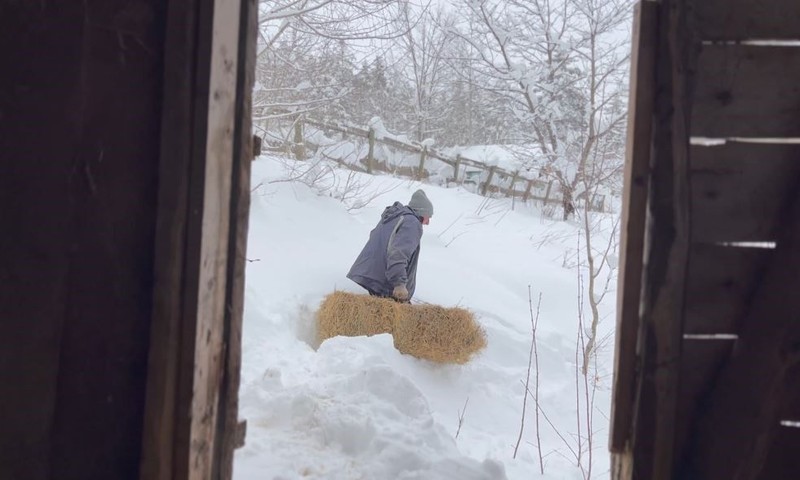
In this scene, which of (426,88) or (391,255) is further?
(426,88)

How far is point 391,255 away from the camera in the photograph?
6.48 m

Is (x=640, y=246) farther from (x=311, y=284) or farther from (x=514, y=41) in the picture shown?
(x=514, y=41)

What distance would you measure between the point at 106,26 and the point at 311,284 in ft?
19.6

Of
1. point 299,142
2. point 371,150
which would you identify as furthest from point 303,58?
point 371,150

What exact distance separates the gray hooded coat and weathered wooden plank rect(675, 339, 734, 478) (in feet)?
15.6

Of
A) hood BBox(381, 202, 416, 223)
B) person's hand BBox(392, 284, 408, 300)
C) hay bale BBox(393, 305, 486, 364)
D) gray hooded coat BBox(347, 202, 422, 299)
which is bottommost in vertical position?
hay bale BBox(393, 305, 486, 364)

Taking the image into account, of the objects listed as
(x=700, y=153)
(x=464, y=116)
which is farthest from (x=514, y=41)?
(x=700, y=153)

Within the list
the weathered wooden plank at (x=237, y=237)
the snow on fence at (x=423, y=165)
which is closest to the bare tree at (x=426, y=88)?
the snow on fence at (x=423, y=165)

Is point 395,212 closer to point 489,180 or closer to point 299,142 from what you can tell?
point 299,142

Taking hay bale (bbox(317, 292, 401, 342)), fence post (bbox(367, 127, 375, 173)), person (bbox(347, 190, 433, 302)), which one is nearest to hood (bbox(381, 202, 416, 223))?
person (bbox(347, 190, 433, 302))

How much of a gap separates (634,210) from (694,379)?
17.6 inches

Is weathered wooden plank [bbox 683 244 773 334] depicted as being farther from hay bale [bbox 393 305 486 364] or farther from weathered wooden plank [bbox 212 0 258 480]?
hay bale [bbox 393 305 486 364]

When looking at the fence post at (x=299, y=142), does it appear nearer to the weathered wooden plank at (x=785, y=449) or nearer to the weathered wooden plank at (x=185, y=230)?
the weathered wooden plank at (x=185, y=230)

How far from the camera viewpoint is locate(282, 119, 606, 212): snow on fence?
40.1ft
